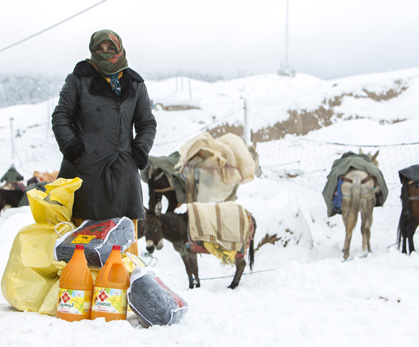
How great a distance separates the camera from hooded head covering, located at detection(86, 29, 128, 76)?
2912 millimetres

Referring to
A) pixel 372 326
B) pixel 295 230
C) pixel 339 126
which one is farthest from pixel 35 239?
pixel 339 126

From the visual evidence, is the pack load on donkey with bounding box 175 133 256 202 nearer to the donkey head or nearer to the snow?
the snow

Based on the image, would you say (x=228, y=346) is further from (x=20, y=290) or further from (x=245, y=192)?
(x=245, y=192)

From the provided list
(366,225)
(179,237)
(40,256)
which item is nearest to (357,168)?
(366,225)

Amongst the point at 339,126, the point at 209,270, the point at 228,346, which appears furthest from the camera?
the point at 339,126

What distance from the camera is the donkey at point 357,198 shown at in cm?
769

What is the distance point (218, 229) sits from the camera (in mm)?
6086

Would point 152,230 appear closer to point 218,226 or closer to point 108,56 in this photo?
point 218,226

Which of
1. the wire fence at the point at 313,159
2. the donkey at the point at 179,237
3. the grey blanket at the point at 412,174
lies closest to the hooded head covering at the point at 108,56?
the donkey at the point at 179,237

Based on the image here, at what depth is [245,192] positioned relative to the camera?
35.6 ft

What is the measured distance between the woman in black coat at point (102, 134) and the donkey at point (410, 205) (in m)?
5.58

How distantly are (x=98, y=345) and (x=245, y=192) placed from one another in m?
8.87

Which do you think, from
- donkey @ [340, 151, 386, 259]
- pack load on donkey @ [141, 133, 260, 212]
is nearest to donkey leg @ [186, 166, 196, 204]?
pack load on donkey @ [141, 133, 260, 212]

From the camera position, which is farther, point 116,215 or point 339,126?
point 339,126
